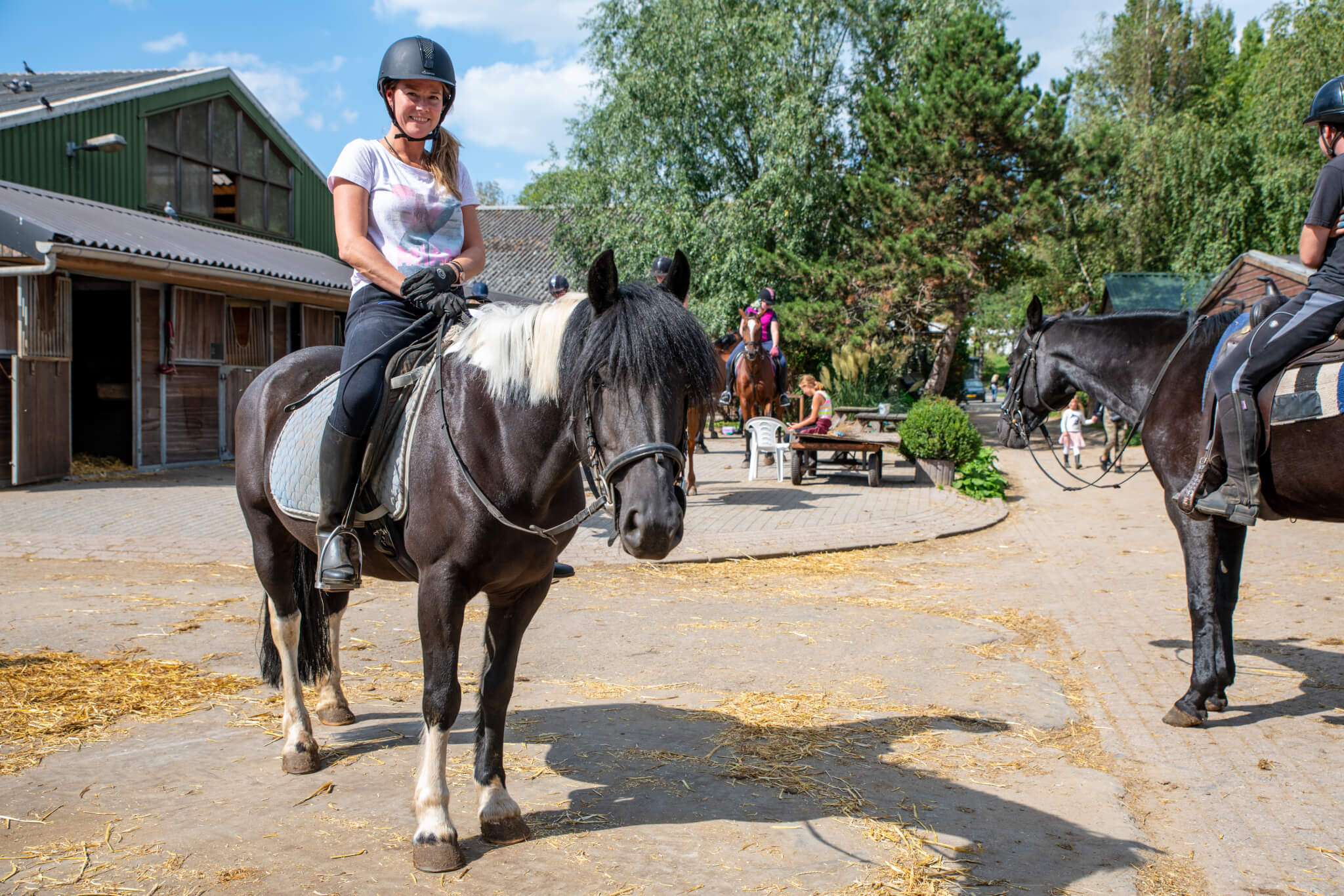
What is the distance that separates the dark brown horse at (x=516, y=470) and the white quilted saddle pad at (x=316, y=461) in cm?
6

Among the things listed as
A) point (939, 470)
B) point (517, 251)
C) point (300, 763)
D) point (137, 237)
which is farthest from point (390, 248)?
point (517, 251)

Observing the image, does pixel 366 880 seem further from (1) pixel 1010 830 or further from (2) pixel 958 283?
(2) pixel 958 283

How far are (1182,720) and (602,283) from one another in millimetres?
3838

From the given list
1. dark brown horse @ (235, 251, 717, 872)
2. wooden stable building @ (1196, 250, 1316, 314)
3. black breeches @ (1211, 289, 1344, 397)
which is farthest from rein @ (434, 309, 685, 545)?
wooden stable building @ (1196, 250, 1316, 314)

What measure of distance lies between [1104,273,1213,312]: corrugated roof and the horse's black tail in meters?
28.4

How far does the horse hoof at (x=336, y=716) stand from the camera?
440 centimetres

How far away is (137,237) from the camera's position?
571 inches

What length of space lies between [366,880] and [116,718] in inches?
86.5

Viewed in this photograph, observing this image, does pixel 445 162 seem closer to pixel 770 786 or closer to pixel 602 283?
pixel 602 283

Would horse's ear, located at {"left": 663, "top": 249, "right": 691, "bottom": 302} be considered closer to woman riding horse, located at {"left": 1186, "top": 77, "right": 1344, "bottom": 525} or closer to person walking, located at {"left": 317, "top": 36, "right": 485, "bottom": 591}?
person walking, located at {"left": 317, "top": 36, "right": 485, "bottom": 591}

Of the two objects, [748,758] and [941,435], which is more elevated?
[941,435]

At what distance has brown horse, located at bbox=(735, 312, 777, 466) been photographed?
563 inches

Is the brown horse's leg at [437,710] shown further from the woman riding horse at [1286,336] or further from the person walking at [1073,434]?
the person walking at [1073,434]

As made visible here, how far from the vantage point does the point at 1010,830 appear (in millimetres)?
3338
